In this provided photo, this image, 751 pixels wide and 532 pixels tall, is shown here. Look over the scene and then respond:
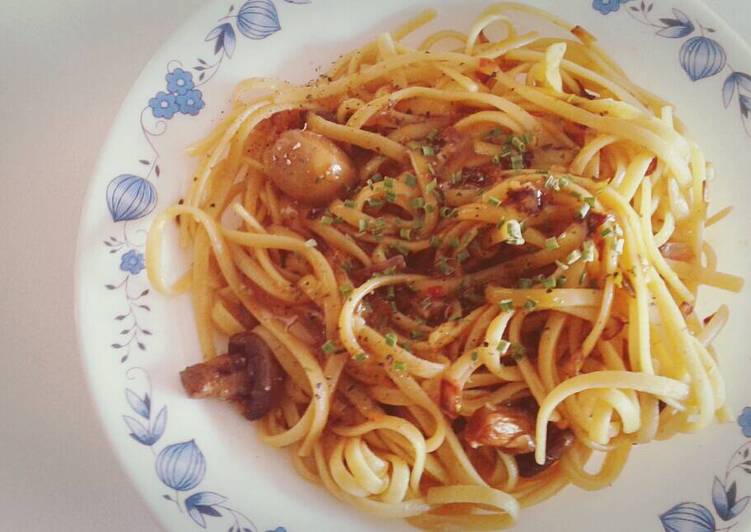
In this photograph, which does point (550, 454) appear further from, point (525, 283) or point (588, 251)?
point (588, 251)

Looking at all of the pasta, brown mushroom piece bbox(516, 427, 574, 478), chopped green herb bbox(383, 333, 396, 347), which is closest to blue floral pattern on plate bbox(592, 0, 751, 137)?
the pasta

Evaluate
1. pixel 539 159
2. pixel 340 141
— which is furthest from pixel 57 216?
pixel 539 159

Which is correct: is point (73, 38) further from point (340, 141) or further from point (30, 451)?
point (30, 451)

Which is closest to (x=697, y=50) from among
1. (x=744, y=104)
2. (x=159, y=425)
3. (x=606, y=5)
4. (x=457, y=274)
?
(x=744, y=104)

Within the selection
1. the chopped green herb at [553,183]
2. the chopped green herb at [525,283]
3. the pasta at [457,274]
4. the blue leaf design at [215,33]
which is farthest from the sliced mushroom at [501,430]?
the blue leaf design at [215,33]

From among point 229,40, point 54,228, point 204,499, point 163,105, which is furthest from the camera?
point 54,228

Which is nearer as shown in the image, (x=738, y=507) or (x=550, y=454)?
(x=738, y=507)

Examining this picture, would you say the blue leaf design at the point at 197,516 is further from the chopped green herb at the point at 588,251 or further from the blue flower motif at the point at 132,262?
the chopped green herb at the point at 588,251
